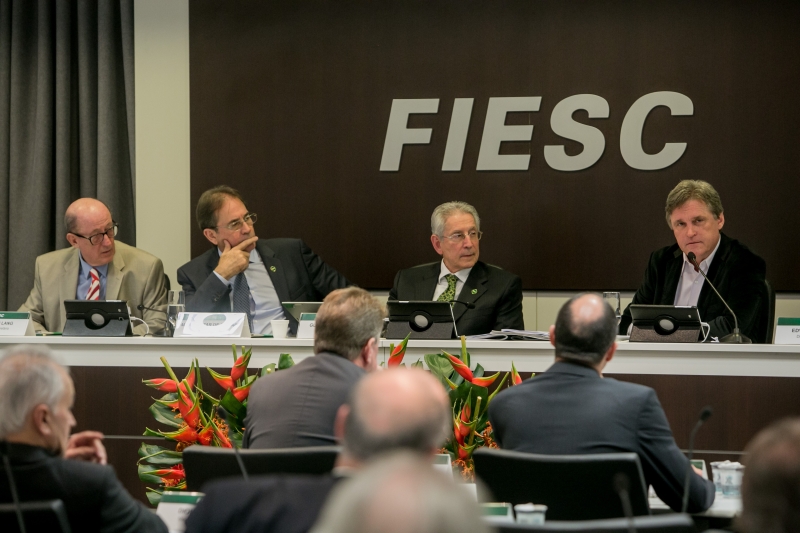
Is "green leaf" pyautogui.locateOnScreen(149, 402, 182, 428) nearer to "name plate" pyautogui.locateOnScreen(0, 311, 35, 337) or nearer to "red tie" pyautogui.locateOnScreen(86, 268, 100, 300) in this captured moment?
"name plate" pyautogui.locateOnScreen(0, 311, 35, 337)

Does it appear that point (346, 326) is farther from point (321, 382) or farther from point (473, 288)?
point (473, 288)

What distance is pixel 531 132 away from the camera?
5.18 m

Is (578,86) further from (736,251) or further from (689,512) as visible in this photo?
(689,512)

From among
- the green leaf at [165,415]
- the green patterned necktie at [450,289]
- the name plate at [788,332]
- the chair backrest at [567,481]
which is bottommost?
the green leaf at [165,415]

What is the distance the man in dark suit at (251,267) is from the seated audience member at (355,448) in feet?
10.3

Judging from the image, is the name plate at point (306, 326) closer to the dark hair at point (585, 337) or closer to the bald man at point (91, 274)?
the bald man at point (91, 274)

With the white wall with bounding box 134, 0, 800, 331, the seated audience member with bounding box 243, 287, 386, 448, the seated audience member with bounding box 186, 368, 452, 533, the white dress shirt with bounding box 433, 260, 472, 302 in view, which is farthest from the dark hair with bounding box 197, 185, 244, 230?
the seated audience member with bounding box 186, 368, 452, 533

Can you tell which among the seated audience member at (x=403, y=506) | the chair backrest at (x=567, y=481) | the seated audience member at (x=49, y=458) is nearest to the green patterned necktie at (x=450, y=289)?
the chair backrest at (x=567, y=481)

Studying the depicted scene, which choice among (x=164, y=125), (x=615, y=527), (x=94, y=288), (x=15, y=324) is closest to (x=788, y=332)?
(x=615, y=527)

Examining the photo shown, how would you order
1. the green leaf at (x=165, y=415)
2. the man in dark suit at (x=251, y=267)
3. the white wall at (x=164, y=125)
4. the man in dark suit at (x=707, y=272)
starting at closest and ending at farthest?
1. the green leaf at (x=165, y=415)
2. the man in dark suit at (x=707, y=272)
3. the man in dark suit at (x=251, y=267)
4. the white wall at (x=164, y=125)

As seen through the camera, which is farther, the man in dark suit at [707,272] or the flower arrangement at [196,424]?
the man in dark suit at [707,272]

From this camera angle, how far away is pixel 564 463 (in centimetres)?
199

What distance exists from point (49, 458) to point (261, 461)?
41 cm

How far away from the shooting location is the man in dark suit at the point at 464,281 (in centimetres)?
451
